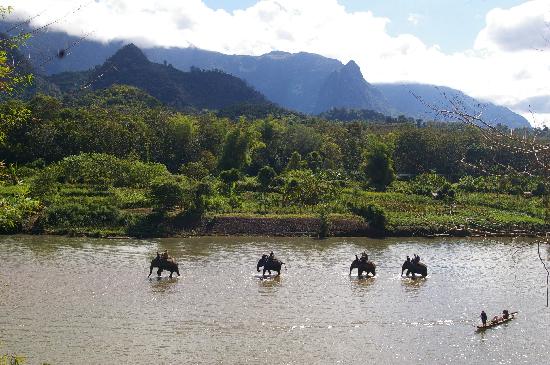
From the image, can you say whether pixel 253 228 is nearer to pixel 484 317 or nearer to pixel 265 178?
pixel 265 178

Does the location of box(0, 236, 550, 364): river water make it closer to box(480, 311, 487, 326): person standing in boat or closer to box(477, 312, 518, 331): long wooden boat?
box(477, 312, 518, 331): long wooden boat

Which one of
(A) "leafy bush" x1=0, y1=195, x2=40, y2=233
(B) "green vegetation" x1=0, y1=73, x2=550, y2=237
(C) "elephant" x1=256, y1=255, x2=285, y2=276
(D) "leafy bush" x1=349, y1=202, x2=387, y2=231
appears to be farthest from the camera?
(D) "leafy bush" x1=349, y1=202, x2=387, y2=231

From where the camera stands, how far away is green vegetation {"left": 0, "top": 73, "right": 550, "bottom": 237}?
4400cm

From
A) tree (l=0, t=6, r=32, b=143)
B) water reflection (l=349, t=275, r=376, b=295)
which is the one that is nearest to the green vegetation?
water reflection (l=349, t=275, r=376, b=295)

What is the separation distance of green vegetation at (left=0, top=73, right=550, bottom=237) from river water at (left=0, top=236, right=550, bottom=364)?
381cm

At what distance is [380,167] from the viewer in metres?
64.4

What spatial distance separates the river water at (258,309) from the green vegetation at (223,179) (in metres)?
3.81

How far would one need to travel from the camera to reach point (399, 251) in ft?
126

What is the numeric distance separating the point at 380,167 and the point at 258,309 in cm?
4427

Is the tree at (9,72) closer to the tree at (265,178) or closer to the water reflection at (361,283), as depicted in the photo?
the water reflection at (361,283)

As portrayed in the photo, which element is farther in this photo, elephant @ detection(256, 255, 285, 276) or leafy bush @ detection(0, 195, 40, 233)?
elephant @ detection(256, 255, 285, 276)

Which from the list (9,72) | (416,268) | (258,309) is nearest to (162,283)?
(258,309)

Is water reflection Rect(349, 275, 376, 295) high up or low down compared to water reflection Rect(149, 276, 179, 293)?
up

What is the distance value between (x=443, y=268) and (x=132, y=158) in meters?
42.2
